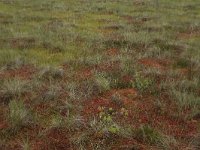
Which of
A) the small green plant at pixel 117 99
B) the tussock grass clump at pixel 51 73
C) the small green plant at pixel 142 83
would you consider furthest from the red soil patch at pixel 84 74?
the small green plant at pixel 117 99

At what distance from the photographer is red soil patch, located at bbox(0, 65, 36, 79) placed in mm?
9211

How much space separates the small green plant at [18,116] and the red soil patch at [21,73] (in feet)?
6.65

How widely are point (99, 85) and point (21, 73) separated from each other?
2107 mm

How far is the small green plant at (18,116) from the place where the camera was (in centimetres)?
669

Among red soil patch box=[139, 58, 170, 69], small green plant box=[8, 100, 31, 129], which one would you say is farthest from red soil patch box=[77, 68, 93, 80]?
small green plant box=[8, 100, 31, 129]

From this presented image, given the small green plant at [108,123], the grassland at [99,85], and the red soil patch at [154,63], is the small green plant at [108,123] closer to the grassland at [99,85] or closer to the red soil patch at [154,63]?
the grassland at [99,85]

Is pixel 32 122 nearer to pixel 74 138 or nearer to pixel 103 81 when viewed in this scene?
pixel 74 138

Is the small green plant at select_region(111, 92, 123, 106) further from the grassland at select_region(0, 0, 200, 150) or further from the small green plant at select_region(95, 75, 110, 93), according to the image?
the small green plant at select_region(95, 75, 110, 93)

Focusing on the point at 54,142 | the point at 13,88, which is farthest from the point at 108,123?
the point at 13,88

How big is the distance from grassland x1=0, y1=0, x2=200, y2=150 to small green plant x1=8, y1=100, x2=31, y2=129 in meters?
0.02

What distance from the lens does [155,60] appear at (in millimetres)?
10867

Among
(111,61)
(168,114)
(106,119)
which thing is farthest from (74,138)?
(111,61)

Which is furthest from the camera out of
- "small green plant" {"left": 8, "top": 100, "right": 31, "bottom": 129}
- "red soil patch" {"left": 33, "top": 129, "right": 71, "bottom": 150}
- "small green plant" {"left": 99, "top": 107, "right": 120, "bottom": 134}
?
"small green plant" {"left": 8, "top": 100, "right": 31, "bottom": 129}

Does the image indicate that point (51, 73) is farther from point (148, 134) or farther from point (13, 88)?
point (148, 134)
